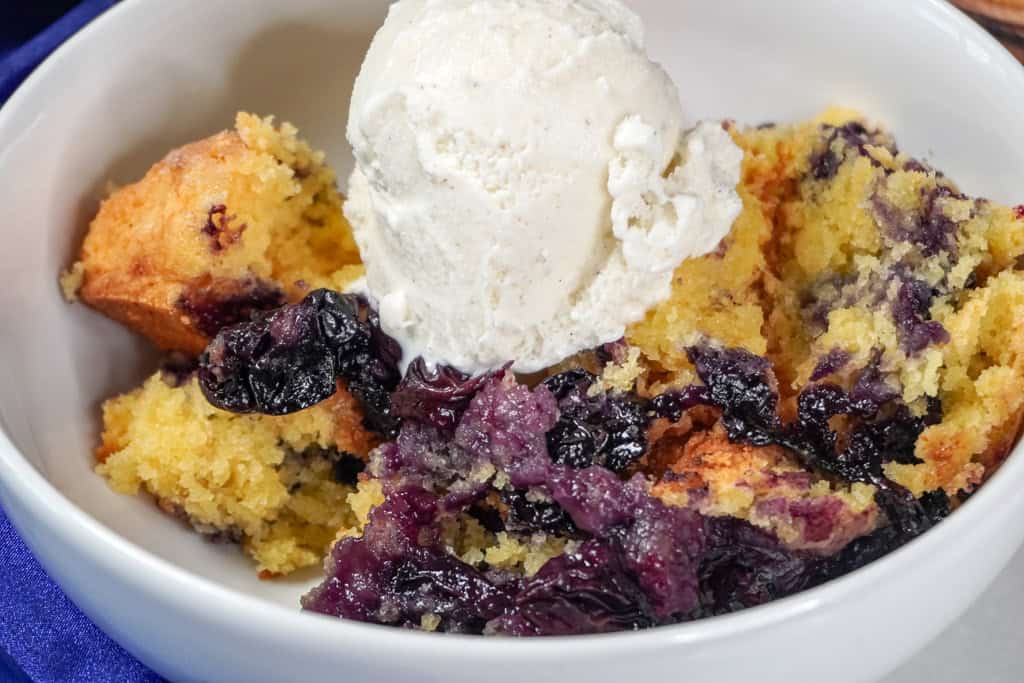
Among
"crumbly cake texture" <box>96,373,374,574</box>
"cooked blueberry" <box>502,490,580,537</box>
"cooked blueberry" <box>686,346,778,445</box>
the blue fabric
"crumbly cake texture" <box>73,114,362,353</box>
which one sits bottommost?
the blue fabric

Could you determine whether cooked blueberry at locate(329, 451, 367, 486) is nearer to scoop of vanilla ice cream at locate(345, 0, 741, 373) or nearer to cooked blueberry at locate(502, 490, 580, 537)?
scoop of vanilla ice cream at locate(345, 0, 741, 373)

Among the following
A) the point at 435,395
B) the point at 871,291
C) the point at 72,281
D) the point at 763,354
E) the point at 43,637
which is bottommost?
the point at 43,637

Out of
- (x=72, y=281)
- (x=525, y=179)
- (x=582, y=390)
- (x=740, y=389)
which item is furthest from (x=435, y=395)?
(x=72, y=281)

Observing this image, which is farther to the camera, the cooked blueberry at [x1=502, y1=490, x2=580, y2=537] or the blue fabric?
the blue fabric

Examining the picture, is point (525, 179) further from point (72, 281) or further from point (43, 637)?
point (43, 637)

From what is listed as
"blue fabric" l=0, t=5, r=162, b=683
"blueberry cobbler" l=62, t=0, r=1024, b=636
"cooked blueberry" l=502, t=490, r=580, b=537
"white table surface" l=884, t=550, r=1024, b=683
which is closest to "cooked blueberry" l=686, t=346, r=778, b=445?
"blueberry cobbler" l=62, t=0, r=1024, b=636

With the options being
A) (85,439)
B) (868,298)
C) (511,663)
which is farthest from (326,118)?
(511,663)

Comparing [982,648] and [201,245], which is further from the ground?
[982,648]

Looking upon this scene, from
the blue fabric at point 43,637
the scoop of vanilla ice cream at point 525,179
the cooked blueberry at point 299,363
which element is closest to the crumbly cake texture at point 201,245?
the cooked blueberry at point 299,363
